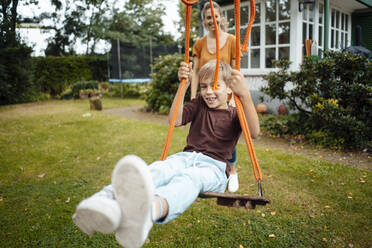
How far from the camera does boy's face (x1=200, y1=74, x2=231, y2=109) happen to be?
2.07 meters

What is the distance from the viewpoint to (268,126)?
6109 mm

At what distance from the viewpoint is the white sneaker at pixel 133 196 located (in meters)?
A: 1.22

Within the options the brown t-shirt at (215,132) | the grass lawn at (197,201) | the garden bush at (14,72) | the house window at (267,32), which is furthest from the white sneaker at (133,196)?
the house window at (267,32)

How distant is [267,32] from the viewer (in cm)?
837

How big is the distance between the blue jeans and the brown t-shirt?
9cm

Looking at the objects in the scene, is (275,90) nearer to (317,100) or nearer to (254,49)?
(317,100)

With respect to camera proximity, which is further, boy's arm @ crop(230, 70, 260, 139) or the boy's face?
the boy's face

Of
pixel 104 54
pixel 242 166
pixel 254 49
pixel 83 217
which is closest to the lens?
pixel 83 217

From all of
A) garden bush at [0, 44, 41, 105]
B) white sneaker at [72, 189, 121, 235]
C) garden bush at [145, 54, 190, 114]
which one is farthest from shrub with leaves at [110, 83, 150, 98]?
white sneaker at [72, 189, 121, 235]

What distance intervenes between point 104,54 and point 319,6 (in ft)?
36.0

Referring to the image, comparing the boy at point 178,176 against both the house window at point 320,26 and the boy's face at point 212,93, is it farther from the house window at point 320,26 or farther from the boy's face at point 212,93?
the house window at point 320,26

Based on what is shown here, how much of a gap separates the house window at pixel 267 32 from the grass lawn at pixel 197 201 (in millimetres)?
4249

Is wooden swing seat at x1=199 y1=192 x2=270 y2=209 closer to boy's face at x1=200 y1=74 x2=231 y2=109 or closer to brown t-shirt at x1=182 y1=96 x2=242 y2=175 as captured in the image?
brown t-shirt at x1=182 y1=96 x2=242 y2=175

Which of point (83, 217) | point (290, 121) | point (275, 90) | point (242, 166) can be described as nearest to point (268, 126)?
point (290, 121)
